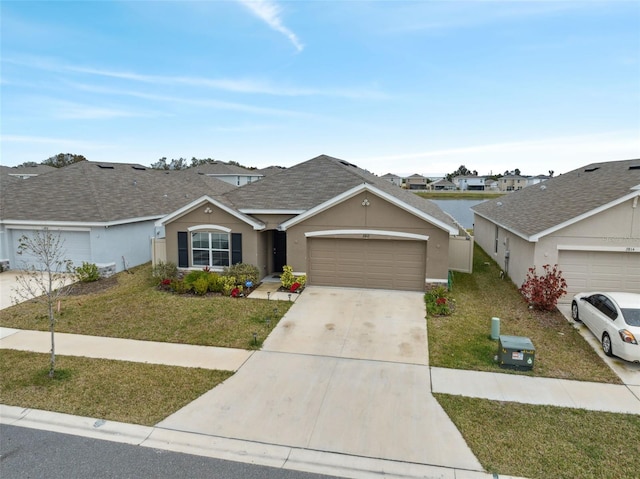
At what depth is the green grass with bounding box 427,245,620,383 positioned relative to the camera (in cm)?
937

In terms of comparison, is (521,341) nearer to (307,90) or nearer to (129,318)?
(129,318)

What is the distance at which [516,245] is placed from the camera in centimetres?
1691

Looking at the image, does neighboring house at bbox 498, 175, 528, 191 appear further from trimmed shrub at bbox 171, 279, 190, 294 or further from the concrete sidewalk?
the concrete sidewalk

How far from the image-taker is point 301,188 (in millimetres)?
19156

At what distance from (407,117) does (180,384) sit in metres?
23.5

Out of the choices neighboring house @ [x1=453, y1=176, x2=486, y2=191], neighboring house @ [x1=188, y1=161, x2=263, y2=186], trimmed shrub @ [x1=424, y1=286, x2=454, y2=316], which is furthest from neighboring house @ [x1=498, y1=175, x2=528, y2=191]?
trimmed shrub @ [x1=424, y1=286, x2=454, y2=316]

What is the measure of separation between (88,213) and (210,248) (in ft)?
21.8

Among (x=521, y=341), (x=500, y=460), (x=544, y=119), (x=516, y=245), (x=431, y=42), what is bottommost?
(x=500, y=460)

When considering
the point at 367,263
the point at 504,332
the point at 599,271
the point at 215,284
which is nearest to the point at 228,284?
the point at 215,284

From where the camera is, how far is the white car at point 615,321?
9242 millimetres

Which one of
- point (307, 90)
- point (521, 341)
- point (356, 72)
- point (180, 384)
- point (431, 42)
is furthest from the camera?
point (307, 90)

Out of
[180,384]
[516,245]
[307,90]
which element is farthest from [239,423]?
[307,90]

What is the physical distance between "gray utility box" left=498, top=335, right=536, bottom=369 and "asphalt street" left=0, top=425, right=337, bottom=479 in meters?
5.40

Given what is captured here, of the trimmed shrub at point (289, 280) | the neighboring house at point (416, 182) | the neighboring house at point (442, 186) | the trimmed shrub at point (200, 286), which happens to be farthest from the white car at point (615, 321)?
the neighboring house at point (416, 182)
